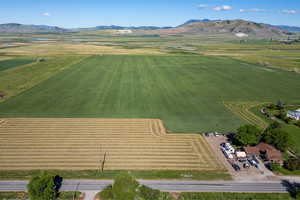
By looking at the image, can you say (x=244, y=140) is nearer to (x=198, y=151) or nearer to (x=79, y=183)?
(x=198, y=151)

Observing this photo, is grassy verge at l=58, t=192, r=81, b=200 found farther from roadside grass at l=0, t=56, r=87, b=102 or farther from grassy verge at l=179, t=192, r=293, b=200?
roadside grass at l=0, t=56, r=87, b=102

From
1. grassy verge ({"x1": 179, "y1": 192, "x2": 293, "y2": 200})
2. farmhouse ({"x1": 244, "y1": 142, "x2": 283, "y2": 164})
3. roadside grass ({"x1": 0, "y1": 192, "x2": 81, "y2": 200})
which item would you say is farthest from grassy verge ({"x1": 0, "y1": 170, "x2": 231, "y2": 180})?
farmhouse ({"x1": 244, "y1": 142, "x2": 283, "y2": 164})

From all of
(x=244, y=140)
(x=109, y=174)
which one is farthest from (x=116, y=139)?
(x=244, y=140)

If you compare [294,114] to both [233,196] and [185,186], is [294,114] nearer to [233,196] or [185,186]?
[233,196]

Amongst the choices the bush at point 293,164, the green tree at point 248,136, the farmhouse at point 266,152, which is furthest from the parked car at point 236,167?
the bush at point 293,164

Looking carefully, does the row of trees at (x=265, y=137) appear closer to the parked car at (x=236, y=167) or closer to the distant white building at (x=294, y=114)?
the parked car at (x=236, y=167)

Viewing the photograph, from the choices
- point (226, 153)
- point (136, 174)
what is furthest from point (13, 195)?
point (226, 153)
